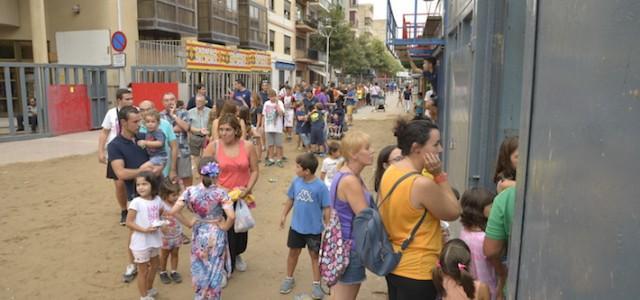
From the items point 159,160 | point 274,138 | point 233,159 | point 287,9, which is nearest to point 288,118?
point 274,138

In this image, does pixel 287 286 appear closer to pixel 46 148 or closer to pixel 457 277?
pixel 457 277

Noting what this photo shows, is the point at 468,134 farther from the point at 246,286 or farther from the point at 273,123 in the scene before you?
the point at 273,123

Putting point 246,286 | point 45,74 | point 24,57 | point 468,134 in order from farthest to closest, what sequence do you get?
point 24,57, point 45,74, point 246,286, point 468,134

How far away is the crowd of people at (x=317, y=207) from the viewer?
2.62 meters

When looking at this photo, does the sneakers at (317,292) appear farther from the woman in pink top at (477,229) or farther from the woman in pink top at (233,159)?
the woman in pink top at (477,229)

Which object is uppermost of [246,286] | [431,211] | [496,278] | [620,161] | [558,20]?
[558,20]

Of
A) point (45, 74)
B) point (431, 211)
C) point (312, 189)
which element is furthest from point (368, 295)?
point (45, 74)

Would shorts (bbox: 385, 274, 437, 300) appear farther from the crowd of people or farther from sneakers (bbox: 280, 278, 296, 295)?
sneakers (bbox: 280, 278, 296, 295)

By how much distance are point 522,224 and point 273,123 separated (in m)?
9.21

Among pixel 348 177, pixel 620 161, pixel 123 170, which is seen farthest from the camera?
pixel 123 170

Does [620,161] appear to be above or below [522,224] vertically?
above

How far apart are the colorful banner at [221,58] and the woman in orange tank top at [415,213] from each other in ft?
58.7

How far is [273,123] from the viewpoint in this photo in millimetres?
10945

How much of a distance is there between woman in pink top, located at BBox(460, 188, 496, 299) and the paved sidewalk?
10.7 meters
